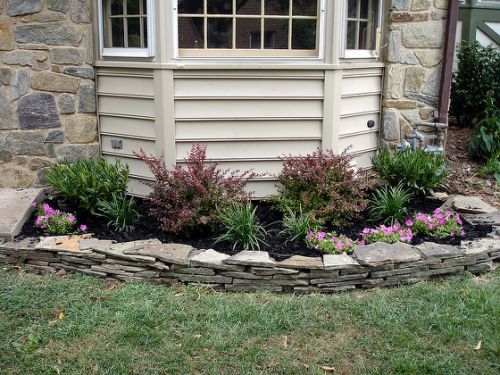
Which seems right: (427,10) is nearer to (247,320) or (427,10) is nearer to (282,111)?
(282,111)

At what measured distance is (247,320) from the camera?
11.1ft

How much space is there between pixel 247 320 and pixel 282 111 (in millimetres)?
2143

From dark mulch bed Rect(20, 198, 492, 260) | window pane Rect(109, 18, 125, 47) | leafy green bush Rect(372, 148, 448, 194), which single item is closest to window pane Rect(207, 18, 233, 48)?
window pane Rect(109, 18, 125, 47)

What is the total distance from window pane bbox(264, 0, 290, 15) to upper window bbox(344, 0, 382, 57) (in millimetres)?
610

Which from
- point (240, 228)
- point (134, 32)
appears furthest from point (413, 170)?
point (134, 32)

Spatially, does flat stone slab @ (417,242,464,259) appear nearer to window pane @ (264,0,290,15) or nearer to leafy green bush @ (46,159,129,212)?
window pane @ (264,0,290,15)

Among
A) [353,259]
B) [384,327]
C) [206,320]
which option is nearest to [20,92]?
[206,320]

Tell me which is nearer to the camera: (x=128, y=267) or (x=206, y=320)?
(x=206, y=320)

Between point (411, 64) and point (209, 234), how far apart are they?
2.72 metres

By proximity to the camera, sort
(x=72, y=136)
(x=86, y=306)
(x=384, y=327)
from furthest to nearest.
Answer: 1. (x=72, y=136)
2. (x=86, y=306)
3. (x=384, y=327)

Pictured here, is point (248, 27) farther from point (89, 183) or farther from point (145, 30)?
point (89, 183)

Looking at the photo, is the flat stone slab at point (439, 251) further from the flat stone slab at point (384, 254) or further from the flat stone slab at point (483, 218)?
the flat stone slab at point (483, 218)

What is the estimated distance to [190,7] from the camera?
465cm

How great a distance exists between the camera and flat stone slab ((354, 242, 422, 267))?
12.3ft
